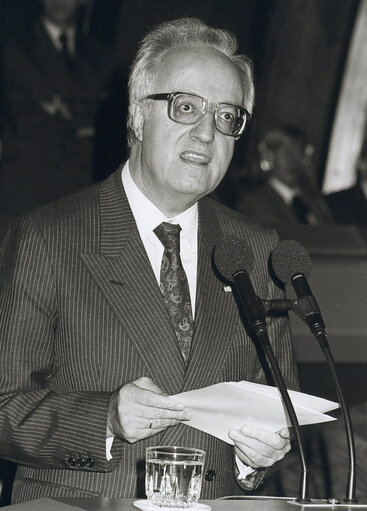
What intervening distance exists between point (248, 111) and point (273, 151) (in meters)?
3.31

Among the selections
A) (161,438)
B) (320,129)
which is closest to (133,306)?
(161,438)

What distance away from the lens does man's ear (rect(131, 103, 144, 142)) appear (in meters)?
2.50

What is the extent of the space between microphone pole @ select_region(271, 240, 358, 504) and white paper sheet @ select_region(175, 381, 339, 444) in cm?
9

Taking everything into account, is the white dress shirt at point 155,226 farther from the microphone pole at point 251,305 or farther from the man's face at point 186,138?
the microphone pole at point 251,305

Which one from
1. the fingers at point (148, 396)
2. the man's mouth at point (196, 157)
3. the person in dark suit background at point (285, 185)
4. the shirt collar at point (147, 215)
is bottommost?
the fingers at point (148, 396)

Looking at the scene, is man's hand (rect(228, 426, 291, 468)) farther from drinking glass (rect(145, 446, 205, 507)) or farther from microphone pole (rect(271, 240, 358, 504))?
drinking glass (rect(145, 446, 205, 507))

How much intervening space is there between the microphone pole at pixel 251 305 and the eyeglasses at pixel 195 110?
39 centimetres

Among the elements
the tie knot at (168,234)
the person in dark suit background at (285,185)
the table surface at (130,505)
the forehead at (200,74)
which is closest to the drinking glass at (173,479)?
the table surface at (130,505)

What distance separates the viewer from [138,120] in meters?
2.51

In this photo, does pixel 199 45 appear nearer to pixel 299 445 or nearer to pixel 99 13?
pixel 299 445

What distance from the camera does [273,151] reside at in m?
5.81

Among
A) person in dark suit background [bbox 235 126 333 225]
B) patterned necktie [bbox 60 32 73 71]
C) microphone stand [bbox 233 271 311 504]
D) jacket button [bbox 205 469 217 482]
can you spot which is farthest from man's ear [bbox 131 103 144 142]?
person in dark suit background [bbox 235 126 333 225]

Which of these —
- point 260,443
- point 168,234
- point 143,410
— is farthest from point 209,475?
point 168,234

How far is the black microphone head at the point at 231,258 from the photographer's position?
2.07m
